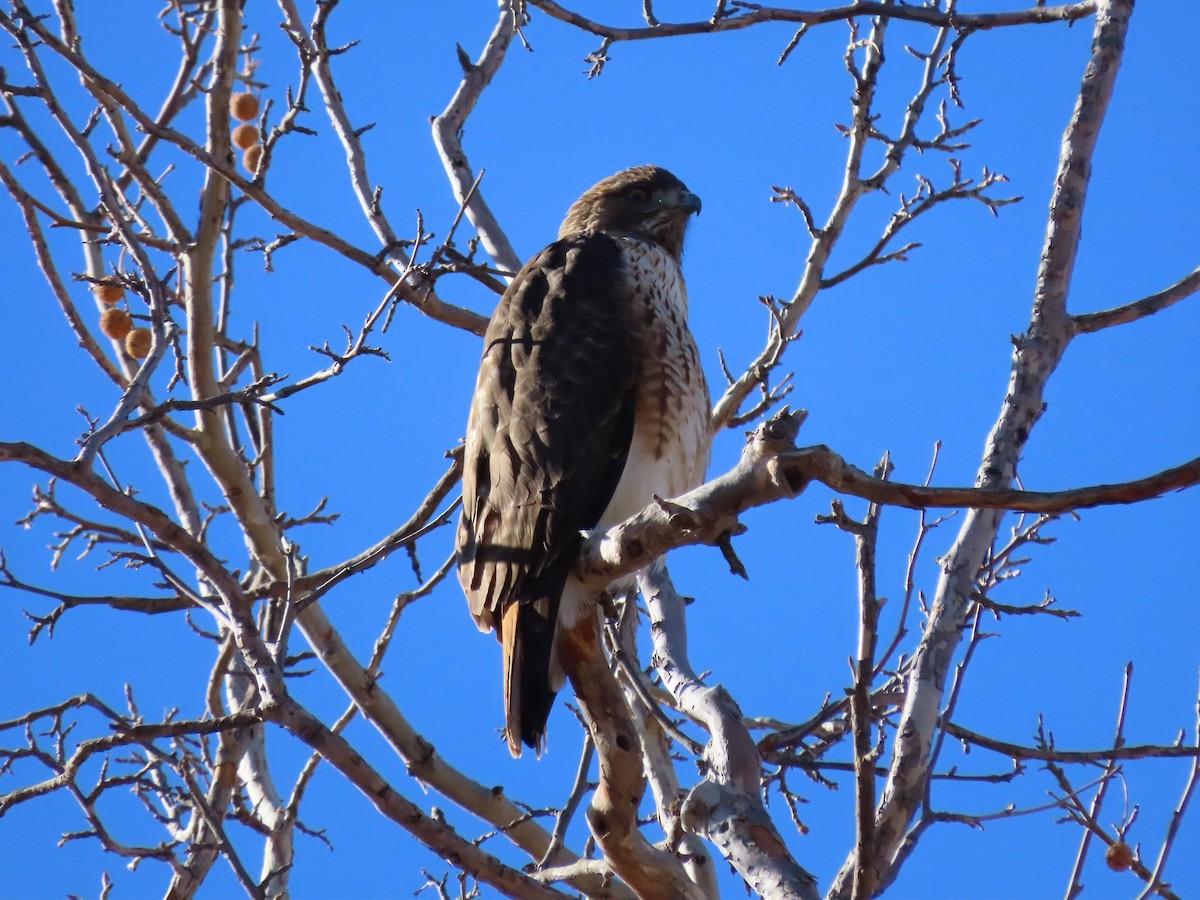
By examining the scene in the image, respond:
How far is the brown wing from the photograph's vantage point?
135 inches

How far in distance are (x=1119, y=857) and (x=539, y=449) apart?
1.92 m

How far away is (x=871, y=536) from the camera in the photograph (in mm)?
2203

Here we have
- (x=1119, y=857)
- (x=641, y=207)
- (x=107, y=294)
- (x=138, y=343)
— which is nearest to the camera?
(x=1119, y=857)

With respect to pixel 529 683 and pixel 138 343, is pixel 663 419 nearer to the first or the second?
pixel 529 683

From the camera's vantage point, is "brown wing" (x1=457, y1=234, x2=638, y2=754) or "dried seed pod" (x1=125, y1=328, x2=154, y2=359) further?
"dried seed pod" (x1=125, y1=328, x2=154, y2=359)

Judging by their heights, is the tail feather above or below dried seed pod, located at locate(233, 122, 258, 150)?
below

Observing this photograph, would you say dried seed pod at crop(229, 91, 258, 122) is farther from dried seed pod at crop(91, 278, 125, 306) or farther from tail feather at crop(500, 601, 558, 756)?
tail feather at crop(500, 601, 558, 756)

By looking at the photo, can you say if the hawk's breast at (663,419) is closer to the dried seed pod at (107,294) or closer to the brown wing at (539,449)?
the brown wing at (539,449)

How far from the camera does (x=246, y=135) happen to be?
16.9ft

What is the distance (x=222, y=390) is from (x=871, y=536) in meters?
2.74

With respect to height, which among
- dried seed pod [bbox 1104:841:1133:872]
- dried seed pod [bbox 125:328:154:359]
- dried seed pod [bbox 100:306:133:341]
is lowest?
dried seed pod [bbox 1104:841:1133:872]

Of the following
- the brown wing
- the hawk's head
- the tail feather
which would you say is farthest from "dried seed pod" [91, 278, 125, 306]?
the tail feather

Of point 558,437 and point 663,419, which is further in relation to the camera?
point 663,419

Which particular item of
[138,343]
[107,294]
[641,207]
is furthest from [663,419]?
[107,294]
